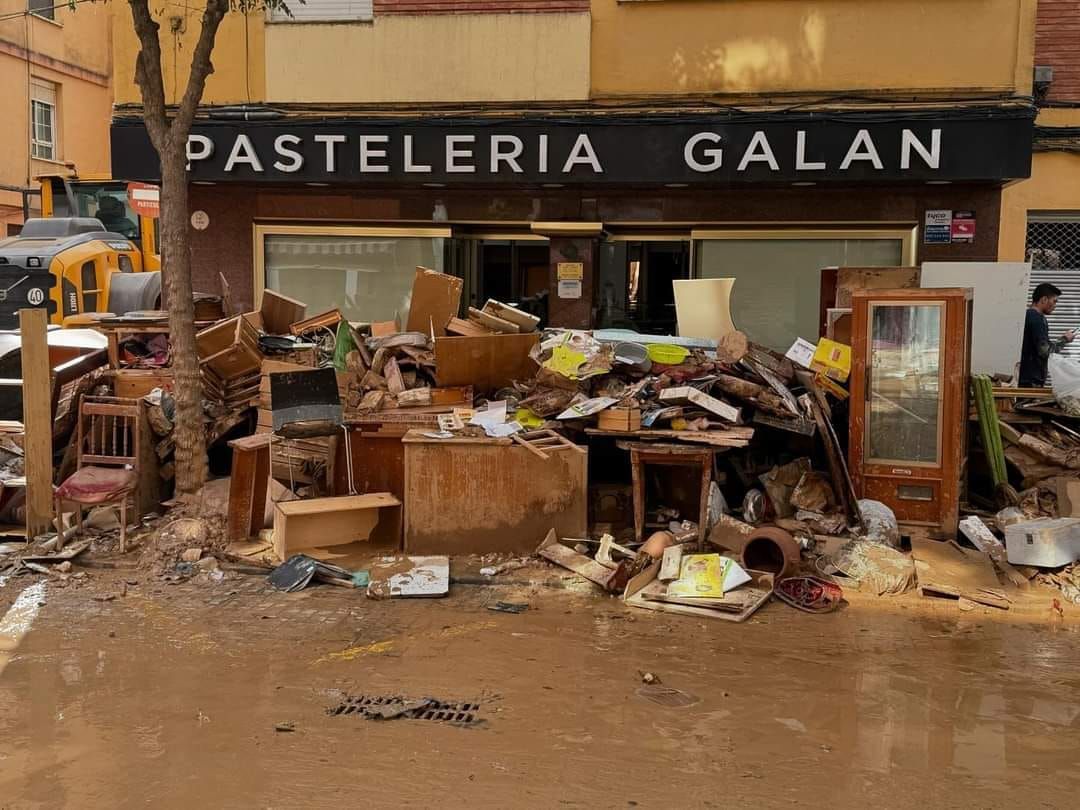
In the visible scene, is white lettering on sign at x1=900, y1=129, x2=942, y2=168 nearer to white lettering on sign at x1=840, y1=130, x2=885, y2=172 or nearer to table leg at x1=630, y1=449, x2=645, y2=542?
white lettering on sign at x1=840, y1=130, x2=885, y2=172

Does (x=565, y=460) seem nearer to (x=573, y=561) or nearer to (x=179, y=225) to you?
(x=573, y=561)

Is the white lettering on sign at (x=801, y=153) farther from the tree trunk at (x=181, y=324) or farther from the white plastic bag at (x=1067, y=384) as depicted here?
the tree trunk at (x=181, y=324)

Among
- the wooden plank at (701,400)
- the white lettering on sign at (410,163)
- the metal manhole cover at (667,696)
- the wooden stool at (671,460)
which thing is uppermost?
the white lettering on sign at (410,163)

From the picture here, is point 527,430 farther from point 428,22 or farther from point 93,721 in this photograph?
point 428,22

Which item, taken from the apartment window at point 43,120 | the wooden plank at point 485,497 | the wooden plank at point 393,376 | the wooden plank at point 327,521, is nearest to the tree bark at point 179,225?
the wooden plank at point 327,521

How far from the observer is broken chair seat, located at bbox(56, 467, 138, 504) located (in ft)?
25.4

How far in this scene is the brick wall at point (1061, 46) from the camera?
13.9 metres

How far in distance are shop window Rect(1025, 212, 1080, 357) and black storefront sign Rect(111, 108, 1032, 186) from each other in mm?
4274

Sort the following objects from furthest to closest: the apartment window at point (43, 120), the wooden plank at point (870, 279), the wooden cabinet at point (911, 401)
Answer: the apartment window at point (43, 120) → the wooden plank at point (870, 279) → the wooden cabinet at point (911, 401)

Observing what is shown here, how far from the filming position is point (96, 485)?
7.87 m

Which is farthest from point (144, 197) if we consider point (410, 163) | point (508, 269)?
point (508, 269)

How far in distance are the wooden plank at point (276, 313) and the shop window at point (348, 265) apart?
1.66 metres

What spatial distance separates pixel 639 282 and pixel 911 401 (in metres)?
4.76

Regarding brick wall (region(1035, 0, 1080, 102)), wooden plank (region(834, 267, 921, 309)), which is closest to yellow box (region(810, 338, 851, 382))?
wooden plank (region(834, 267, 921, 309))
